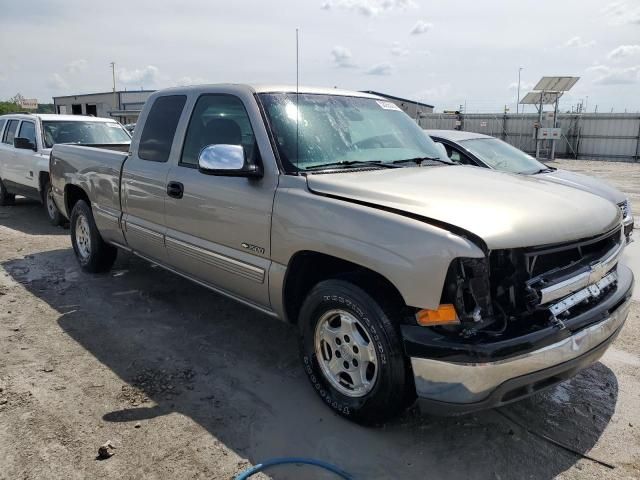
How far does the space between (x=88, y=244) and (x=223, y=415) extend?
362 centimetres

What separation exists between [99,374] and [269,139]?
202cm

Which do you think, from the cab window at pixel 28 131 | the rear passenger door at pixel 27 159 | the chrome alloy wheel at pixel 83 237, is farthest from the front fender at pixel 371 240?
the cab window at pixel 28 131

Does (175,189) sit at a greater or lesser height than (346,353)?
greater

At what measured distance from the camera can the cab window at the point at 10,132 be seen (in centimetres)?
1002

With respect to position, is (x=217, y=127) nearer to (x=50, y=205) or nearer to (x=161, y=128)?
(x=161, y=128)

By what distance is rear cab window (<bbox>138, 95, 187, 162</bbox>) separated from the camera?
4.51 m

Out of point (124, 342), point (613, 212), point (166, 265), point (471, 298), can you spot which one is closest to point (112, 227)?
point (166, 265)

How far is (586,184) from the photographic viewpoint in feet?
23.3

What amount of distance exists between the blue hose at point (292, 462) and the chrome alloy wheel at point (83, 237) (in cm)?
408

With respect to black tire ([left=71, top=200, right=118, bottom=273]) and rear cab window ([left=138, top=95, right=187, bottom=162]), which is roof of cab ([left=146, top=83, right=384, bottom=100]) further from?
black tire ([left=71, top=200, right=118, bottom=273])

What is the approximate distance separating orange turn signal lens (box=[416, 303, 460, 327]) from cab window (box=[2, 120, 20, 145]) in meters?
9.72

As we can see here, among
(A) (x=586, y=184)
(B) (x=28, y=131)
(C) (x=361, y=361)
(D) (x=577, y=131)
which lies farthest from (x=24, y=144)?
(D) (x=577, y=131)

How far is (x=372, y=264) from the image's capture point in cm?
282

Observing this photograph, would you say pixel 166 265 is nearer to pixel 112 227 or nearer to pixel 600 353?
pixel 112 227
